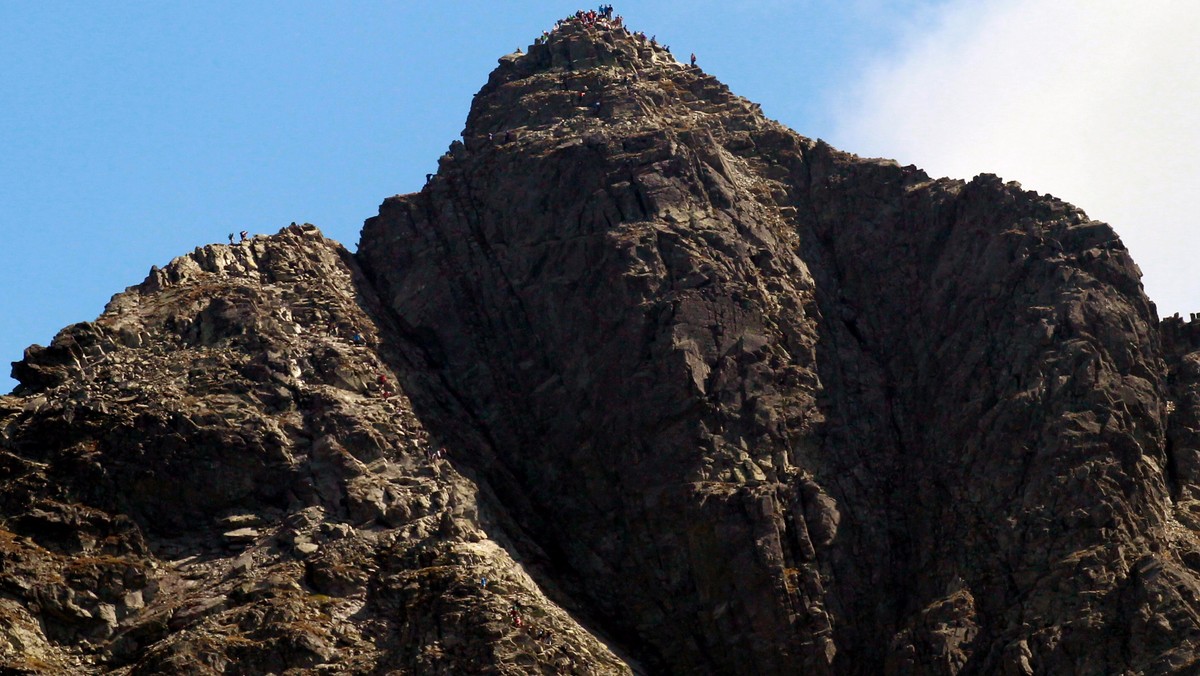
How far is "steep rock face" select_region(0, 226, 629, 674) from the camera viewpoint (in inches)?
5655

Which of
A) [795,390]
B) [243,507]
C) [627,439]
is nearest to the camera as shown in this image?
[243,507]

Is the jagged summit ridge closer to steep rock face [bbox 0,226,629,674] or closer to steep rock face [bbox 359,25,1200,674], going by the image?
steep rock face [bbox 359,25,1200,674]

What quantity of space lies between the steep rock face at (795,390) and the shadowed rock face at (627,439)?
0.24 meters

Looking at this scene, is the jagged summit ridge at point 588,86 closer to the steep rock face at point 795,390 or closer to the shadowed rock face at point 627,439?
the steep rock face at point 795,390

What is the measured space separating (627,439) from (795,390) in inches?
441

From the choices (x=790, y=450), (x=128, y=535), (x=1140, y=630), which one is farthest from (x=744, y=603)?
(x=128, y=535)

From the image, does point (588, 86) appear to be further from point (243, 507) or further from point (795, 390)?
point (243, 507)

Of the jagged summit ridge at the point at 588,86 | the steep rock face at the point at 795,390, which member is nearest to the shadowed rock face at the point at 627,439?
the steep rock face at the point at 795,390

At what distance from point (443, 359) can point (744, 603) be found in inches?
1159

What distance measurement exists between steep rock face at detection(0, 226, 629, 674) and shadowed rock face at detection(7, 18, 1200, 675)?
0.80 feet

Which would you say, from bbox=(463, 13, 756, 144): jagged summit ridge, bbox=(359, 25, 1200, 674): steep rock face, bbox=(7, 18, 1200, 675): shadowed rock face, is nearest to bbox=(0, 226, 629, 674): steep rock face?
bbox=(7, 18, 1200, 675): shadowed rock face

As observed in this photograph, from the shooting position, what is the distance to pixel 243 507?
504 ft

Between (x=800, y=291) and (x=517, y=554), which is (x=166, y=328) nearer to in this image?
(x=517, y=554)

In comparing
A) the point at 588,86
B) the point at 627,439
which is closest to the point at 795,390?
the point at 627,439
